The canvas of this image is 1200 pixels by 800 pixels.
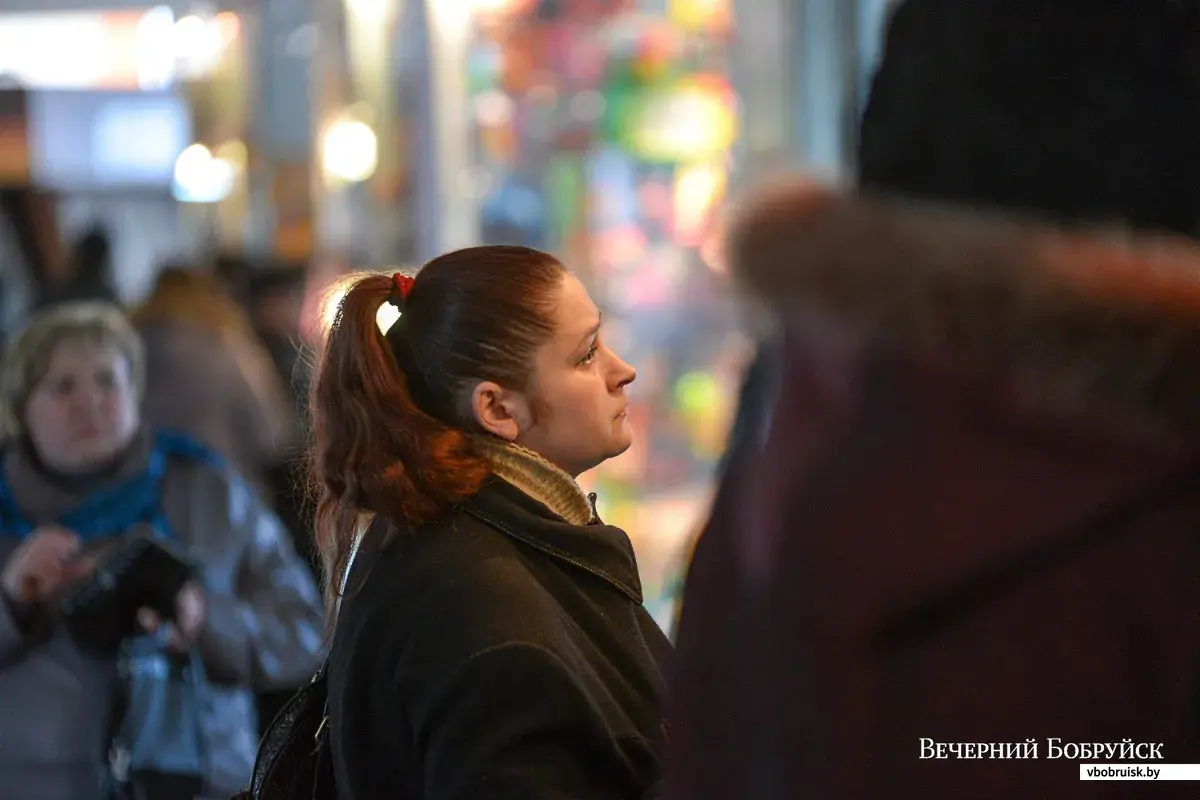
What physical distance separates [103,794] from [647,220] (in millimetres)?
2810

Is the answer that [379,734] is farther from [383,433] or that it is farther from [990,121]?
[990,121]

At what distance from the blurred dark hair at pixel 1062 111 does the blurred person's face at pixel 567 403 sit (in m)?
0.86

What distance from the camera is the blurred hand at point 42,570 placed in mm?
2785

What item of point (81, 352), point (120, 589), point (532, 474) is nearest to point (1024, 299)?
point (532, 474)

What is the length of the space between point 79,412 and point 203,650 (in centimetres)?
56

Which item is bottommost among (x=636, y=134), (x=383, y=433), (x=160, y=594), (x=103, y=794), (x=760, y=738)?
(x=103, y=794)

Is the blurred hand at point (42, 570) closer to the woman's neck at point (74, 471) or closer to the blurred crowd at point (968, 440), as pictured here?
the woman's neck at point (74, 471)

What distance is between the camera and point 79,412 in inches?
120

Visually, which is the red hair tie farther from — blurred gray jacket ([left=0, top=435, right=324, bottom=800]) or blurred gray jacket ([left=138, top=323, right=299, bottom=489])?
blurred gray jacket ([left=138, top=323, right=299, bottom=489])

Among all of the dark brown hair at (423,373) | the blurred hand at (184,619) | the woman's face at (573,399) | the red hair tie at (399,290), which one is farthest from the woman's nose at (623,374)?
the blurred hand at (184,619)

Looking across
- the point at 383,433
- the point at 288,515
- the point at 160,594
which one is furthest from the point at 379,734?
the point at 288,515

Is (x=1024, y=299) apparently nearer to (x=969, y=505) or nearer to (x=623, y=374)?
(x=969, y=505)

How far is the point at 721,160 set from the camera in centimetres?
490

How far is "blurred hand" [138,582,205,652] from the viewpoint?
281 centimetres
